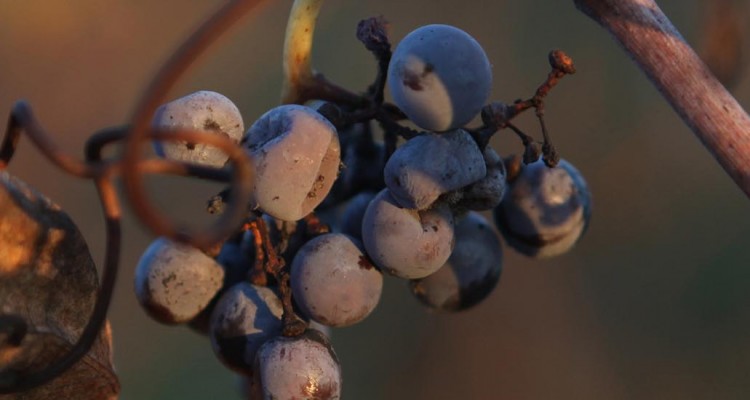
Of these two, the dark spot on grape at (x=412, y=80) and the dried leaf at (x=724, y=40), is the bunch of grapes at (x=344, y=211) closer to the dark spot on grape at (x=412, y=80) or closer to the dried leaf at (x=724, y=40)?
the dark spot on grape at (x=412, y=80)

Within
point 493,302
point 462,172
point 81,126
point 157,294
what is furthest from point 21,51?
point 462,172

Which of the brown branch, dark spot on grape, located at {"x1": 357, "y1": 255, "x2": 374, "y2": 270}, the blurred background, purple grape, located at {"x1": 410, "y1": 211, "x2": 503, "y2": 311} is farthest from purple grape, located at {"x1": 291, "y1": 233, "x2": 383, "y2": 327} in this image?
the blurred background

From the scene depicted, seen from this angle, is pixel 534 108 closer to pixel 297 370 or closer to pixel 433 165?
pixel 433 165

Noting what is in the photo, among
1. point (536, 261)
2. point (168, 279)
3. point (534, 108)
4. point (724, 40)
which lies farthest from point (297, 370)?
point (536, 261)

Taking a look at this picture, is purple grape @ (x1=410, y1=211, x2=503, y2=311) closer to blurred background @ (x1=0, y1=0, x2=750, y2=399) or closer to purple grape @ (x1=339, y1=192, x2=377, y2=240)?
purple grape @ (x1=339, y1=192, x2=377, y2=240)

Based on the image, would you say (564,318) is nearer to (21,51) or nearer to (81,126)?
(81,126)

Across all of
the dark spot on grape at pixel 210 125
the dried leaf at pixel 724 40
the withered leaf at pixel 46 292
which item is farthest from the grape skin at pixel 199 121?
the dried leaf at pixel 724 40
